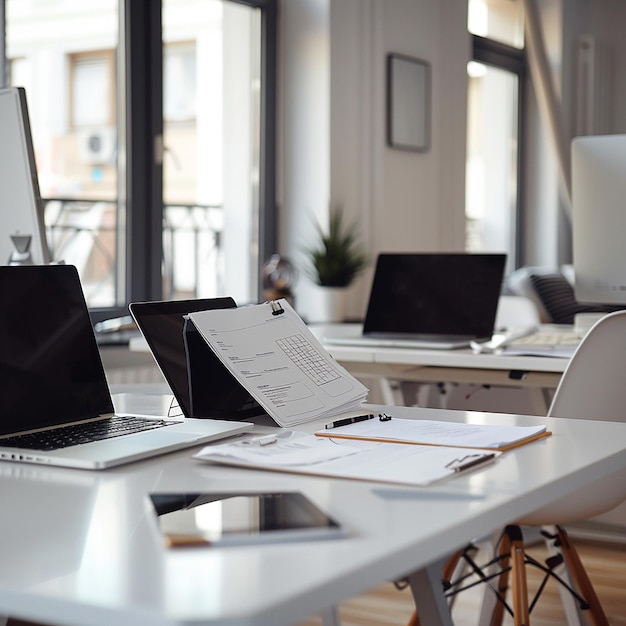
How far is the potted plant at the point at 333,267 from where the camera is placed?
15.1ft

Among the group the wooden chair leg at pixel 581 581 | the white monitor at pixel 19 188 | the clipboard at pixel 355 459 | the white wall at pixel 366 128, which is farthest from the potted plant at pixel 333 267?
the clipboard at pixel 355 459

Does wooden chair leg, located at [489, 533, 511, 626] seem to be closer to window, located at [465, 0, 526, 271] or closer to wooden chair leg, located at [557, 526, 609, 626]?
wooden chair leg, located at [557, 526, 609, 626]

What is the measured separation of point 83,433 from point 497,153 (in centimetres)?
618

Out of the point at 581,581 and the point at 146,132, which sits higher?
the point at 146,132

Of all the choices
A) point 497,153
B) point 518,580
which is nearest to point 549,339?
point 518,580

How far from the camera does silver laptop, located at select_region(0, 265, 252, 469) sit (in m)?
1.18

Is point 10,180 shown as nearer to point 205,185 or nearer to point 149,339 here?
point 149,339

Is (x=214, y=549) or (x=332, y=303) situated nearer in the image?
(x=214, y=549)

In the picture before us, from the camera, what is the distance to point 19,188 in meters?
Result: 1.71

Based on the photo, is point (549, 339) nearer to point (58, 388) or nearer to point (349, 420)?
point (349, 420)

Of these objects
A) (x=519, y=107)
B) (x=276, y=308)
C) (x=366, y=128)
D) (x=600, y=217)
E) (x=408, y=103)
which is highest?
(x=519, y=107)

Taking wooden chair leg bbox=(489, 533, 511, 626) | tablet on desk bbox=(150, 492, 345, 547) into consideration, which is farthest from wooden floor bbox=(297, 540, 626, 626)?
tablet on desk bbox=(150, 492, 345, 547)

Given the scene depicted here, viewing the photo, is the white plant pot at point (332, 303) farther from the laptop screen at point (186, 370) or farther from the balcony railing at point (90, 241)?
the laptop screen at point (186, 370)

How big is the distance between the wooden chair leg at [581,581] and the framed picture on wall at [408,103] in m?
3.46
